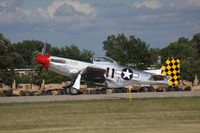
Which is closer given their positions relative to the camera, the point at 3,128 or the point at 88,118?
the point at 3,128

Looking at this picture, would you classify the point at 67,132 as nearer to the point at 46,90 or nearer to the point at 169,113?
the point at 169,113

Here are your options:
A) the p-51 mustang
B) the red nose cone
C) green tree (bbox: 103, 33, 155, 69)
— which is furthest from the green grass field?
green tree (bbox: 103, 33, 155, 69)

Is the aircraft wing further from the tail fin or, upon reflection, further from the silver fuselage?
the tail fin

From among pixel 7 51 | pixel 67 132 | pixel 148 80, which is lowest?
pixel 67 132

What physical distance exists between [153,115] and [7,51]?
55.6m

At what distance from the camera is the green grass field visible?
14250 millimetres

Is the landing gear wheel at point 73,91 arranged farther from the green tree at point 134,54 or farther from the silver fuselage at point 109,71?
the green tree at point 134,54

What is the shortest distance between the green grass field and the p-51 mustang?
14.2 metres

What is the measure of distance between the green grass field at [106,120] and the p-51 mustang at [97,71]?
14.2 metres

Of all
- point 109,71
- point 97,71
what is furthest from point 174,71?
point 97,71

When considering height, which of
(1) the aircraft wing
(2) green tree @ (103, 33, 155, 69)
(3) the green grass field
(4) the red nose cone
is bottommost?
(3) the green grass field

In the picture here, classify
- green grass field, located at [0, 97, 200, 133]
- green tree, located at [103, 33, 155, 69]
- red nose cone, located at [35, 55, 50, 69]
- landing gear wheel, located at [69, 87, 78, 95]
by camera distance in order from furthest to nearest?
1. green tree, located at [103, 33, 155, 69]
2. red nose cone, located at [35, 55, 50, 69]
3. landing gear wheel, located at [69, 87, 78, 95]
4. green grass field, located at [0, 97, 200, 133]

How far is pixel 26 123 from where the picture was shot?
16141mm

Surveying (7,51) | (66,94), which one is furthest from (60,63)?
(7,51)
